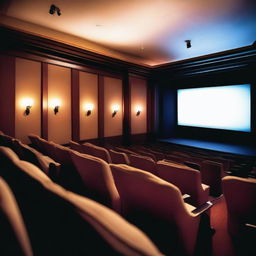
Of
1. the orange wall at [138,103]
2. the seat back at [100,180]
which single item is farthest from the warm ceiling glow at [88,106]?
the seat back at [100,180]

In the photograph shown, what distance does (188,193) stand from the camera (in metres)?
1.77

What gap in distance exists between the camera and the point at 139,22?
4293mm

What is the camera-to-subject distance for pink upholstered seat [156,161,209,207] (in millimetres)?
1642

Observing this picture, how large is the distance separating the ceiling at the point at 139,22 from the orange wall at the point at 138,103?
116cm

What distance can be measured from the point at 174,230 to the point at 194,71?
18.9ft

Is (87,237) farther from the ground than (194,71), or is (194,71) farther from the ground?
(194,71)

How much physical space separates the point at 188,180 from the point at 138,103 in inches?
207

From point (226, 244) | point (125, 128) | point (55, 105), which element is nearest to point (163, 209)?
point (226, 244)

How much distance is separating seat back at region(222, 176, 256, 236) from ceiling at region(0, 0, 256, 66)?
11.0 feet

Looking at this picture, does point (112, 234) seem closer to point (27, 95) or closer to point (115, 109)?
point (27, 95)

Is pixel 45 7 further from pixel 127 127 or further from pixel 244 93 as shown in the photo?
pixel 244 93

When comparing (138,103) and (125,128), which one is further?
(138,103)

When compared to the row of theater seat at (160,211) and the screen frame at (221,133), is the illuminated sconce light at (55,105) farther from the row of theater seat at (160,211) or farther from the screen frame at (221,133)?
the screen frame at (221,133)

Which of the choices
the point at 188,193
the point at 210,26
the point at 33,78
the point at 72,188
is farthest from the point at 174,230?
the point at 210,26
